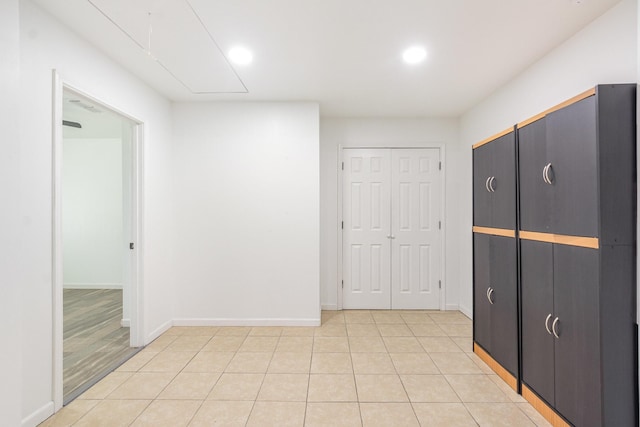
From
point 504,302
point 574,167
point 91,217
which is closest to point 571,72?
point 574,167

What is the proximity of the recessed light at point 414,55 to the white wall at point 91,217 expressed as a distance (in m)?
5.38

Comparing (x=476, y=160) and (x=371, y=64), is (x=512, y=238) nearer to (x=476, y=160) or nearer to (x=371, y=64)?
(x=476, y=160)

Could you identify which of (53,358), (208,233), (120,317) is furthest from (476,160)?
(120,317)

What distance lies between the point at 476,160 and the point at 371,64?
1287 millimetres

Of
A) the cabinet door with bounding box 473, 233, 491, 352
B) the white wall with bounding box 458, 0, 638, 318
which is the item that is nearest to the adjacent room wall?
the cabinet door with bounding box 473, 233, 491, 352

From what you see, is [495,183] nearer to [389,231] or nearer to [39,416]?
[389,231]

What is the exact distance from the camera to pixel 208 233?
3.93 m

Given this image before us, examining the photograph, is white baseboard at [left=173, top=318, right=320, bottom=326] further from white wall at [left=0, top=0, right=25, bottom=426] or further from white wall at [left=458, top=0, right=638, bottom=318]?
white wall at [left=458, top=0, right=638, bottom=318]

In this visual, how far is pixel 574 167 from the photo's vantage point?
1.85 meters

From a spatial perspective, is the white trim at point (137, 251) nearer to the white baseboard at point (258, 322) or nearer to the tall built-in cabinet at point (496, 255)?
the white baseboard at point (258, 322)

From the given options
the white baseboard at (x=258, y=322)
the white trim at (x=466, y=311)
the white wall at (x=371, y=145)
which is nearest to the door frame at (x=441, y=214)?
the white wall at (x=371, y=145)

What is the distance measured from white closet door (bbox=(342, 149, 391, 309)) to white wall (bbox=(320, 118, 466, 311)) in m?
0.15

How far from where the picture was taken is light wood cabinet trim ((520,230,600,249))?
1.73 m

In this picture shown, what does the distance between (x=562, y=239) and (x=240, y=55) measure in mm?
2678
